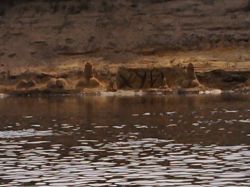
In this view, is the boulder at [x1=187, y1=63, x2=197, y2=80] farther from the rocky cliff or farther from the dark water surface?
the dark water surface

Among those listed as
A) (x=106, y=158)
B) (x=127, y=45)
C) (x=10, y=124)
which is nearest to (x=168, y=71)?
(x=127, y=45)

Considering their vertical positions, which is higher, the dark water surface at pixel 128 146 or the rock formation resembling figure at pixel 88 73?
the rock formation resembling figure at pixel 88 73

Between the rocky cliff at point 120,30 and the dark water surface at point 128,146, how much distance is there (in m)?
26.8

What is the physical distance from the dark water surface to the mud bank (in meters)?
17.0

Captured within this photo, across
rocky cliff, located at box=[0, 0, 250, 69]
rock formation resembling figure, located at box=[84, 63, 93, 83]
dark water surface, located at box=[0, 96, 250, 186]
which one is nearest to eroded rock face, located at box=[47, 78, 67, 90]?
rock formation resembling figure, located at box=[84, 63, 93, 83]

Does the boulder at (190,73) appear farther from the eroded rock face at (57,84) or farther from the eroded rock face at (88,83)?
the eroded rock face at (57,84)

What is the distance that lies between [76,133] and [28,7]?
54.9 m

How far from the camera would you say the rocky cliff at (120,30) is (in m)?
76.8

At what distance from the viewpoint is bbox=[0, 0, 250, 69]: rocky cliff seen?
252ft

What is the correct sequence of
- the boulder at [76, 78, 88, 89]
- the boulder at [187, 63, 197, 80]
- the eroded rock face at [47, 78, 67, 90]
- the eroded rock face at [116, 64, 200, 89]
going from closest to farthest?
the boulder at [187, 63, 197, 80], the eroded rock face at [116, 64, 200, 89], the eroded rock face at [47, 78, 67, 90], the boulder at [76, 78, 88, 89]

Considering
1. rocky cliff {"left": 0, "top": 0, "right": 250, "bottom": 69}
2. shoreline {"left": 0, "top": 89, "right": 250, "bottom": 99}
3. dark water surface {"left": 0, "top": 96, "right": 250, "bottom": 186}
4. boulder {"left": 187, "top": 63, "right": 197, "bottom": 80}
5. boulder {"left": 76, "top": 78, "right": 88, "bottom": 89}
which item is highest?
rocky cliff {"left": 0, "top": 0, "right": 250, "bottom": 69}

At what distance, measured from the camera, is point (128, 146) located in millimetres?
29109

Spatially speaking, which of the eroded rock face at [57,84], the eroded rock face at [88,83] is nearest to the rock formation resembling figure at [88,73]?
the eroded rock face at [88,83]

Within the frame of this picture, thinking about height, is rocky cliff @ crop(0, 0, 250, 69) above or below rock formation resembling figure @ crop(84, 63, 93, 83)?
above
